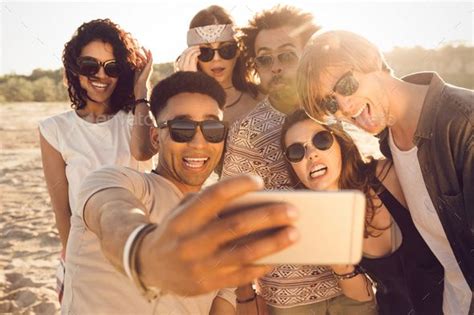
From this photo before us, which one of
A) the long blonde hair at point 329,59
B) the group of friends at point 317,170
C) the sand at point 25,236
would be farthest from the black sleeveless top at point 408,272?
the sand at point 25,236

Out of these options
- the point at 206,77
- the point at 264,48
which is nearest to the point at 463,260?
the point at 206,77

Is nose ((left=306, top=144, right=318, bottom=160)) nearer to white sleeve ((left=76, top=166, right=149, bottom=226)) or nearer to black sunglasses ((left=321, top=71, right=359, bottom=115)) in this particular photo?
black sunglasses ((left=321, top=71, right=359, bottom=115))

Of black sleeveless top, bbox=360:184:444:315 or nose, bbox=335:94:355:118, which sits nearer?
nose, bbox=335:94:355:118

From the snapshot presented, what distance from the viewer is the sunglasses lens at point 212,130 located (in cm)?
246

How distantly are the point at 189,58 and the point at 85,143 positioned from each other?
3.25 feet

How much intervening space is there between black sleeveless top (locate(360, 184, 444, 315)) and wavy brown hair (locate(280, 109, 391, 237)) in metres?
0.07

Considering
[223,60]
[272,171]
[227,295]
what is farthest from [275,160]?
[223,60]

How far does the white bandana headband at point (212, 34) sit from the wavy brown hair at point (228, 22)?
0.08 m

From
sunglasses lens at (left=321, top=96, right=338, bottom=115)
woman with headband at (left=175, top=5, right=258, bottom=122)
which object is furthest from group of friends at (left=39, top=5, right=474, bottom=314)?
woman with headband at (left=175, top=5, right=258, bottom=122)

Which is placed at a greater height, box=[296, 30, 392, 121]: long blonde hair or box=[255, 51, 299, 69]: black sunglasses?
box=[296, 30, 392, 121]: long blonde hair

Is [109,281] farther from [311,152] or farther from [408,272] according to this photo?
[408,272]

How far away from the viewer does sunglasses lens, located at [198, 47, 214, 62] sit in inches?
146

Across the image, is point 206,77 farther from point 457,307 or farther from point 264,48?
point 457,307

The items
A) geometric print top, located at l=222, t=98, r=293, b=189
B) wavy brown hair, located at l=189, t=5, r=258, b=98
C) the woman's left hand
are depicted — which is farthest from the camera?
wavy brown hair, located at l=189, t=5, r=258, b=98
